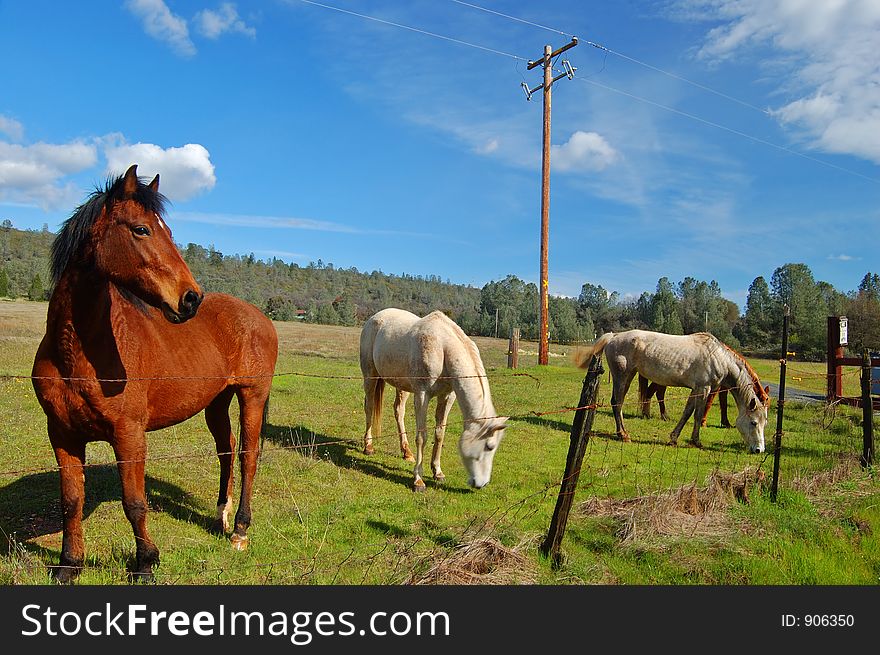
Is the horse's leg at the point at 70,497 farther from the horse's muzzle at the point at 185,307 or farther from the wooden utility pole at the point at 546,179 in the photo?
the wooden utility pole at the point at 546,179

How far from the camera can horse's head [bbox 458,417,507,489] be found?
219 inches

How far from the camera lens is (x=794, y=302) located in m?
42.2

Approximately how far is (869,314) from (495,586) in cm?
4463

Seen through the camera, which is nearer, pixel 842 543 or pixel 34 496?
pixel 842 543

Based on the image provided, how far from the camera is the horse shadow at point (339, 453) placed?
642 centimetres

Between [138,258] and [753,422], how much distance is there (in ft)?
27.0

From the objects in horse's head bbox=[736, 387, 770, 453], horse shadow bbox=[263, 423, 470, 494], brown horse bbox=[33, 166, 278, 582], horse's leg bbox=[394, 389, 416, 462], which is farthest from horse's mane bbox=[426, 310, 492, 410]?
horse's head bbox=[736, 387, 770, 453]

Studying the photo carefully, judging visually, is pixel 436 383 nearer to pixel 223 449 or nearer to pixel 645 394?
pixel 223 449

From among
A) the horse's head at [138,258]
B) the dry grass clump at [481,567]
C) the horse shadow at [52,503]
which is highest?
the horse's head at [138,258]

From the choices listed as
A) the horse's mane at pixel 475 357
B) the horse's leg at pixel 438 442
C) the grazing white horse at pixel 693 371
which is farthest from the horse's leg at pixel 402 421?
the grazing white horse at pixel 693 371

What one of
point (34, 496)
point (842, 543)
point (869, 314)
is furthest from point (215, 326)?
point (869, 314)

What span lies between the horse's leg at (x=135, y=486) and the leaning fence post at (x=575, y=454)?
276cm

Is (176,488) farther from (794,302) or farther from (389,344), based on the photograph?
(794,302)

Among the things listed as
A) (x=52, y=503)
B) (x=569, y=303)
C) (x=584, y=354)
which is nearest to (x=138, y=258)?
(x=52, y=503)
